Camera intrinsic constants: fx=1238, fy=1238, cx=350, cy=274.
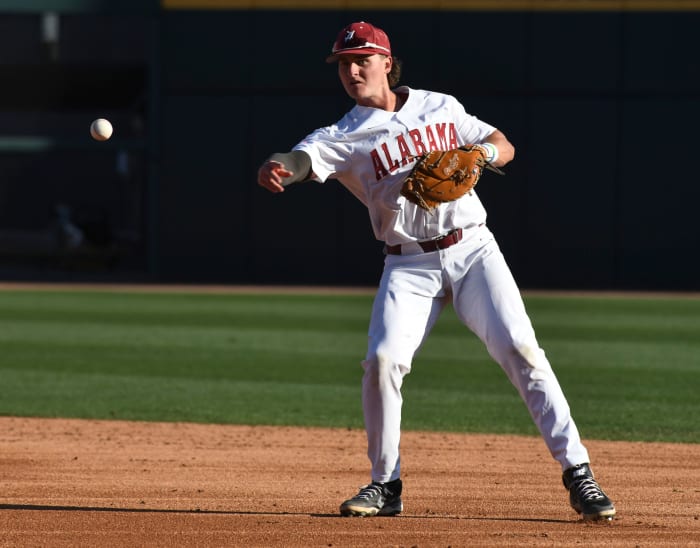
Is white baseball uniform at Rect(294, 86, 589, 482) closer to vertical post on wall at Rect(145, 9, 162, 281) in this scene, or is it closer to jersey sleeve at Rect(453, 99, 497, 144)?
jersey sleeve at Rect(453, 99, 497, 144)

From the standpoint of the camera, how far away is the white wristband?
16.4ft

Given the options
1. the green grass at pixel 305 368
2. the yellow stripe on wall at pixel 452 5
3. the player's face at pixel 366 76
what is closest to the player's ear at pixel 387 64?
the player's face at pixel 366 76

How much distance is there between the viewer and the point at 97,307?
1750 centimetres

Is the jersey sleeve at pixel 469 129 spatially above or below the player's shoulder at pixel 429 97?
below

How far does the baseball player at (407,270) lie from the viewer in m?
4.85

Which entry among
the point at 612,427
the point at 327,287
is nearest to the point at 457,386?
the point at 612,427

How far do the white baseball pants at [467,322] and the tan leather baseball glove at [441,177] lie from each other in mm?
213

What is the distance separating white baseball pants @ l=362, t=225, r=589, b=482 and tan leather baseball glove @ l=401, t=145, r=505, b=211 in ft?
0.70

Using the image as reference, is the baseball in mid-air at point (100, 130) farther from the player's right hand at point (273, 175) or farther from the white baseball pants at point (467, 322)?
the white baseball pants at point (467, 322)

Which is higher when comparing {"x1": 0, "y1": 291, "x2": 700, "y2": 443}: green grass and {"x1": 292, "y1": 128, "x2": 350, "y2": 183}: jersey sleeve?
{"x1": 292, "y1": 128, "x2": 350, "y2": 183}: jersey sleeve

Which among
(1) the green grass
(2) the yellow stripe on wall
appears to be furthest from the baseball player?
(2) the yellow stripe on wall

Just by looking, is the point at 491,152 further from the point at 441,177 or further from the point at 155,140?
the point at 155,140

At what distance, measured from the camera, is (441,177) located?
189 inches

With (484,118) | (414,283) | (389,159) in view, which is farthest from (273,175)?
(484,118)
